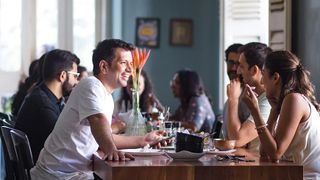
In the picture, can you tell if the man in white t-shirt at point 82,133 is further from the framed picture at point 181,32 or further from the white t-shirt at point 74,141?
the framed picture at point 181,32

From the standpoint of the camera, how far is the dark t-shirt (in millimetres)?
3609

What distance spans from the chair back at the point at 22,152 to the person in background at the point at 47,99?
0.35 m

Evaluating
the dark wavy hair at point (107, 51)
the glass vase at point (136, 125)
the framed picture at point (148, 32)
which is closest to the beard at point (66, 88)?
the glass vase at point (136, 125)

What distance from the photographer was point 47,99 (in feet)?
12.3

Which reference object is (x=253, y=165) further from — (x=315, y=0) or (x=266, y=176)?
(x=315, y=0)

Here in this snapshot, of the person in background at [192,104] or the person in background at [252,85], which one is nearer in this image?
the person in background at [252,85]

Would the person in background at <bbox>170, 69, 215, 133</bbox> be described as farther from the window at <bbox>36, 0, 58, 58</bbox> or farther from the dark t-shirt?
the dark t-shirt

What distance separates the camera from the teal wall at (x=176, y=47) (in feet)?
22.9

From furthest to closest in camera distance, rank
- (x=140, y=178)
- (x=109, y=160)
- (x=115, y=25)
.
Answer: (x=115, y=25) < (x=109, y=160) < (x=140, y=178)

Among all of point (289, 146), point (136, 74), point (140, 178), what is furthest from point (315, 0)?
point (140, 178)

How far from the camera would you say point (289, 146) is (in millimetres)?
2920

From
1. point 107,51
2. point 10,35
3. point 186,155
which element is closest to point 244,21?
point 10,35

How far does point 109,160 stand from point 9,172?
148 cm

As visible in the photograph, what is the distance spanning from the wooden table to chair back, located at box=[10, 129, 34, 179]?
0.60 meters
